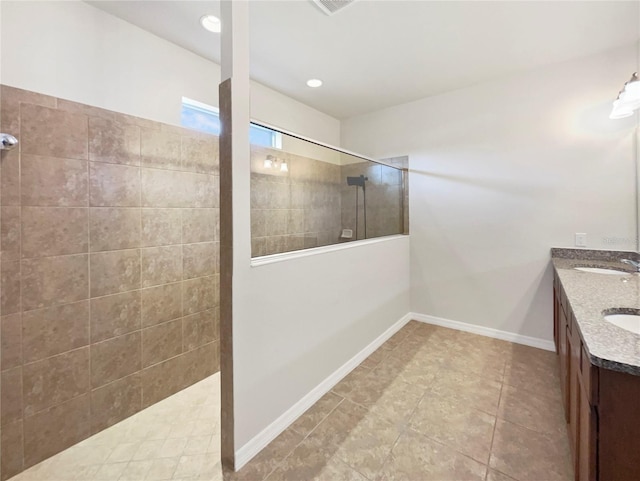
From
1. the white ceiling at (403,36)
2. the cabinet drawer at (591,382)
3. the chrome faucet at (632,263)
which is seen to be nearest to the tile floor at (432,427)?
the cabinet drawer at (591,382)

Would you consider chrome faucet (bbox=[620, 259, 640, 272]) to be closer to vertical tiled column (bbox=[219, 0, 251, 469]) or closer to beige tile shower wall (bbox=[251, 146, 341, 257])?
beige tile shower wall (bbox=[251, 146, 341, 257])

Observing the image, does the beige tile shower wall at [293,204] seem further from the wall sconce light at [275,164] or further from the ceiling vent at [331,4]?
the ceiling vent at [331,4]

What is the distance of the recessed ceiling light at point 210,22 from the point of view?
1922 millimetres

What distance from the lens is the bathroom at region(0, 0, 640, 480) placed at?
149 cm

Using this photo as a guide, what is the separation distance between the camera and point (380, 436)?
1.67 m

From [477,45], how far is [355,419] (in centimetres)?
302

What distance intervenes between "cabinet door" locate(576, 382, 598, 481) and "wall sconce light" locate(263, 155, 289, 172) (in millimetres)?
2150

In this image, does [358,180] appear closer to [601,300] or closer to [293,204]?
[293,204]

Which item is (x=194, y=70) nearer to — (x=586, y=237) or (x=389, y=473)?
(x=389, y=473)

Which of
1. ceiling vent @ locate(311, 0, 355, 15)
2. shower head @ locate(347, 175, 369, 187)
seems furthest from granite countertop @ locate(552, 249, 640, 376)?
ceiling vent @ locate(311, 0, 355, 15)

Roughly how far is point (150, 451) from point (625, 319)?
8.48 ft

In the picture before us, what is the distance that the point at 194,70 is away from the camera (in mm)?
2328

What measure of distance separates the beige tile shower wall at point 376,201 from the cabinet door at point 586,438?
191 cm

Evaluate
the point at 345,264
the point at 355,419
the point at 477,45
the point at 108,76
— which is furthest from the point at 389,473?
the point at 477,45
